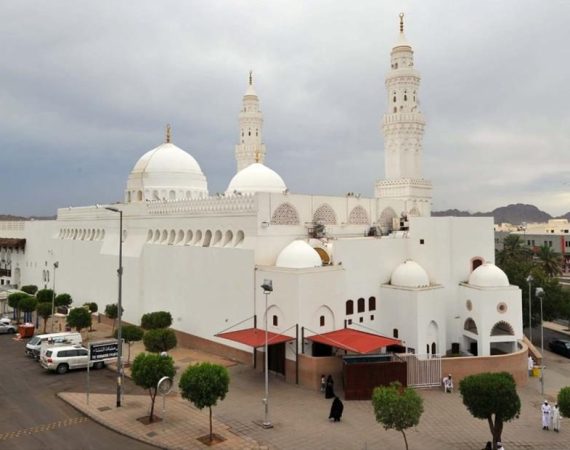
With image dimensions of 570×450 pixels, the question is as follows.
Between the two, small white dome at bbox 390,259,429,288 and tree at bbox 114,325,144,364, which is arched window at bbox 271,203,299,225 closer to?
small white dome at bbox 390,259,429,288

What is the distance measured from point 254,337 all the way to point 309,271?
384 centimetres

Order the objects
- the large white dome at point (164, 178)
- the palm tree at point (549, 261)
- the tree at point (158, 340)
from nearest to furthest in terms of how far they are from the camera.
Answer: the tree at point (158, 340), the large white dome at point (164, 178), the palm tree at point (549, 261)

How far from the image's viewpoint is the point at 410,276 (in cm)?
2480

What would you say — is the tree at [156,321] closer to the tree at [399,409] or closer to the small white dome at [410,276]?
the small white dome at [410,276]

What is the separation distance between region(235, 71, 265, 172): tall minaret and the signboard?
27.0 m

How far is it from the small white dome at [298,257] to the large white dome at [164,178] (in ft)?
55.0

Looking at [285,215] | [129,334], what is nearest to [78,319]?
[129,334]

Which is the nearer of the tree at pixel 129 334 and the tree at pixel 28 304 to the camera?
the tree at pixel 129 334

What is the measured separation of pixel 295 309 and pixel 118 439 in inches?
354

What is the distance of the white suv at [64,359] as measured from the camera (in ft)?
73.5

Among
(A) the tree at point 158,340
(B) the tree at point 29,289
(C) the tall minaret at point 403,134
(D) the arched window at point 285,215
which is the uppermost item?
(C) the tall minaret at point 403,134

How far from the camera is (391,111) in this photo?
3822 centimetres

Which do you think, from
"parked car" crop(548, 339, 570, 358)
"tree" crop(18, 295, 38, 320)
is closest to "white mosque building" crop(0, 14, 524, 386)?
"tree" crop(18, 295, 38, 320)

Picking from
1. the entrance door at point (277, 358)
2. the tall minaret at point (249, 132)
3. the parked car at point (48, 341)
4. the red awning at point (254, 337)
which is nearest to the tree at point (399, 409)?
the red awning at point (254, 337)
